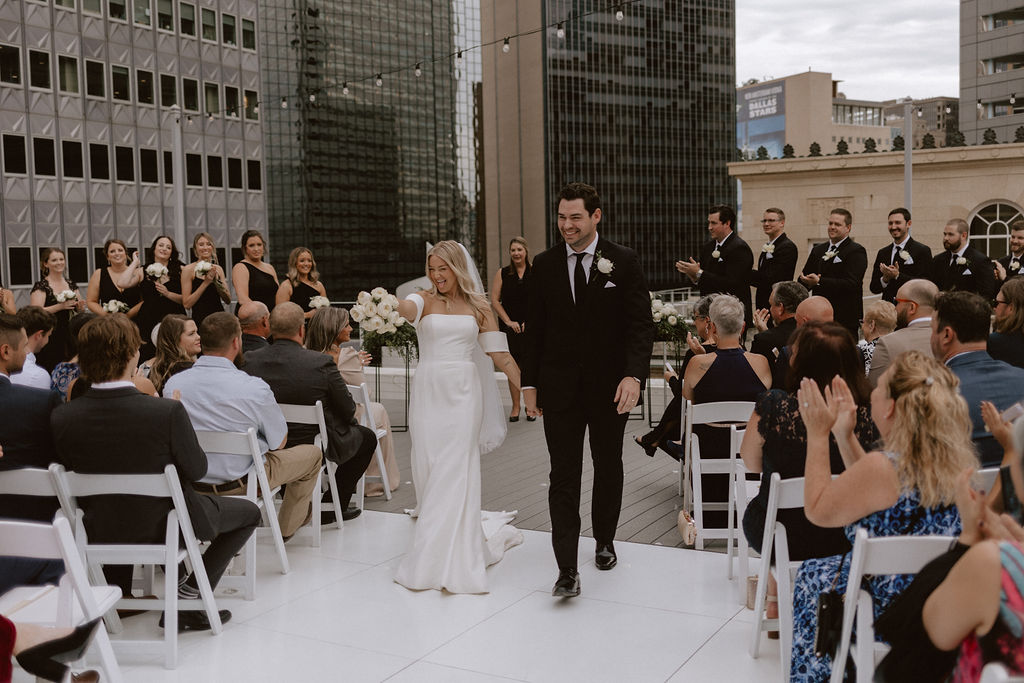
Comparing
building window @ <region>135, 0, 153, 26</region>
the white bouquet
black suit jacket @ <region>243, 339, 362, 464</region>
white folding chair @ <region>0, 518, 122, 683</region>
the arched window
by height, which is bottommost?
white folding chair @ <region>0, 518, 122, 683</region>

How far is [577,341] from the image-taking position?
4.57 metres

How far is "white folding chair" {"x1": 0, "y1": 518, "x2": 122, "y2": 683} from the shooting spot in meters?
2.84

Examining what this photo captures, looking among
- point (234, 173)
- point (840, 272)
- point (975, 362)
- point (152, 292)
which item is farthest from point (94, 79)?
point (975, 362)

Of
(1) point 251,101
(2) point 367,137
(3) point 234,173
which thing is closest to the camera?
(3) point 234,173

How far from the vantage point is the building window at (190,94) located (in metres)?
47.4

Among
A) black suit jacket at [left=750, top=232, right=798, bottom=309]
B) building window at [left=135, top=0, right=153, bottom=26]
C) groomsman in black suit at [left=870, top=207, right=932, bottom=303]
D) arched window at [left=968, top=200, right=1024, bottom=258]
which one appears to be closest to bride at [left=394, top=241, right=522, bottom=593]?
black suit jacket at [left=750, top=232, right=798, bottom=309]

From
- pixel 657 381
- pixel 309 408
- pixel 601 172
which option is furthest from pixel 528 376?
pixel 601 172

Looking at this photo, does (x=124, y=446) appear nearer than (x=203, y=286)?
Yes

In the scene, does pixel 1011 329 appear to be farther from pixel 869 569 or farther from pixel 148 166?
pixel 148 166

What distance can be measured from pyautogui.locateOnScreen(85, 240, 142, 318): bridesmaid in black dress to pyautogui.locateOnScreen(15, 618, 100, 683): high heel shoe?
6.77 m

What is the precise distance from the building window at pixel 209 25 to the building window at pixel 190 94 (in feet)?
8.91

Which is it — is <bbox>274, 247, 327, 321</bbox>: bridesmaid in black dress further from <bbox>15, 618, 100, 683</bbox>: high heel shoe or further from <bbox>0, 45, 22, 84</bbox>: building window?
<bbox>0, 45, 22, 84</bbox>: building window

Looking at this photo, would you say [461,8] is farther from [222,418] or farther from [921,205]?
[222,418]

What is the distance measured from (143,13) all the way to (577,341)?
48149mm
